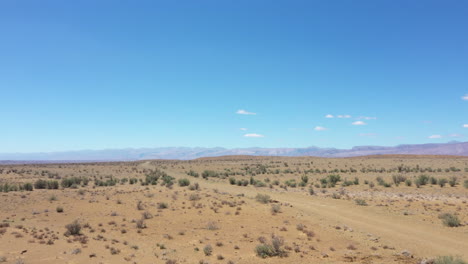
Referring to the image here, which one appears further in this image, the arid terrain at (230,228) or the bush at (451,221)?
the bush at (451,221)

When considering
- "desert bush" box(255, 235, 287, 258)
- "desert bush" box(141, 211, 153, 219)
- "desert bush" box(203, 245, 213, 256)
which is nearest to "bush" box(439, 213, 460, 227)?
"desert bush" box(255, 235, 287, 258)

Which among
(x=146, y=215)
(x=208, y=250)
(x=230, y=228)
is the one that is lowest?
(x=230, y=228)

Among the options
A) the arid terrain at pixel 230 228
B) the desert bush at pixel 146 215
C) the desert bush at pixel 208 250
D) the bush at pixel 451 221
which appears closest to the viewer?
the arid terrain at pixel 230 228

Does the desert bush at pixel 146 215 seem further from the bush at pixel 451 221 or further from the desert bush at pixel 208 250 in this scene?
the bush at pixel 451 221

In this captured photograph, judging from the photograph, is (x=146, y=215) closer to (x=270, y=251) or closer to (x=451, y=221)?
(x=270, y=251)

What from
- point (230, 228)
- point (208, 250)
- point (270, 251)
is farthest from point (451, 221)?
point (208, 250)

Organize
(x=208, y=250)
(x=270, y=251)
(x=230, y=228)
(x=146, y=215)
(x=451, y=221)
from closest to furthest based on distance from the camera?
(x=270, y=251) → (x=208, y=250) → (x=451, y=221) → (x=230, y=228) → (x=146, y=215)

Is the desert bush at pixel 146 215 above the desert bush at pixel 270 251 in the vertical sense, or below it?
above

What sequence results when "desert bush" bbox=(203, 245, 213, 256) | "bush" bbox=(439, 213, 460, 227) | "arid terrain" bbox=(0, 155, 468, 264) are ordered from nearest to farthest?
"arid terrain" bbox=(0, 155, 468, 264) < "desert bush" bbox=(203, 245, 213, 256) < "bush" bbox=(439, 213, 460, 227)

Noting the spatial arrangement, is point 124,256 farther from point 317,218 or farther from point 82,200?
point 82,200

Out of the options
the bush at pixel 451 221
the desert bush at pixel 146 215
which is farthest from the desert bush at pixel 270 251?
the bush at pixel 451 221

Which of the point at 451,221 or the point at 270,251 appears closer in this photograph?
the point at 270,251

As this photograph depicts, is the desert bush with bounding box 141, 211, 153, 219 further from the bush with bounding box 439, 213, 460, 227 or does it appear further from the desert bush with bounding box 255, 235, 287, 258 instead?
the bush with bounding box 439, 213, 460, 227

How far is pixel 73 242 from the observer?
51.8ft
